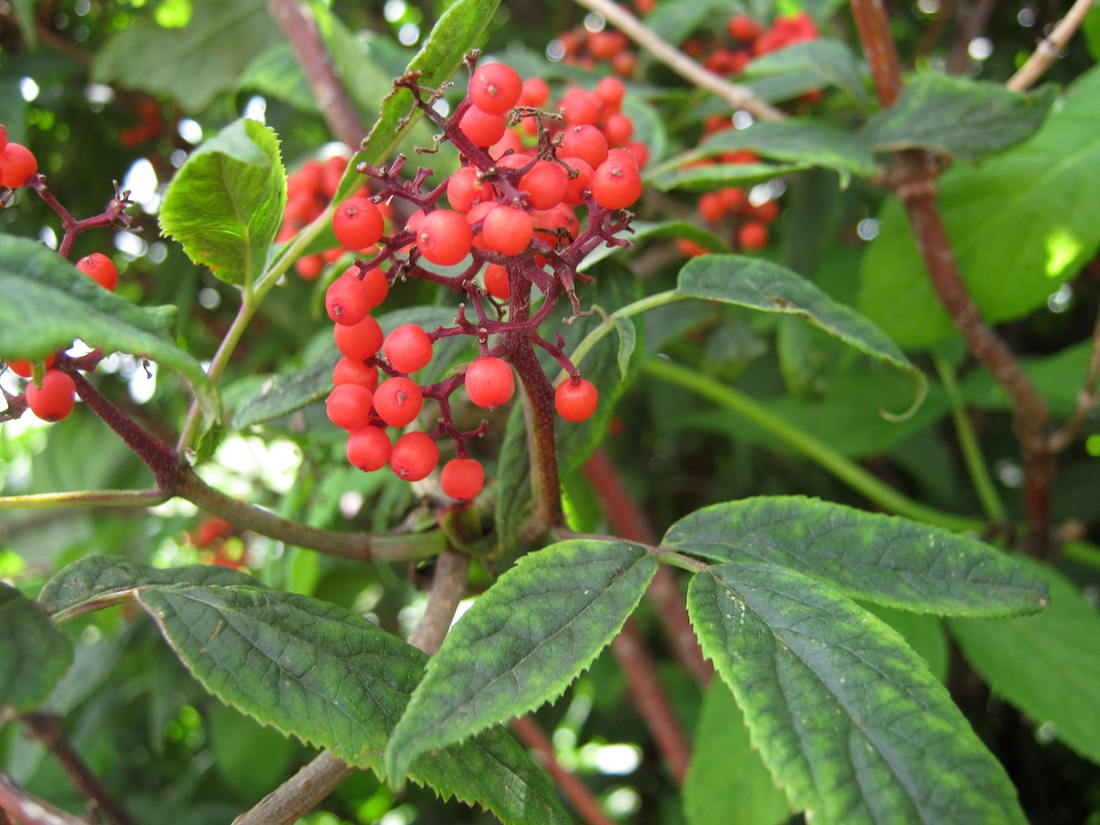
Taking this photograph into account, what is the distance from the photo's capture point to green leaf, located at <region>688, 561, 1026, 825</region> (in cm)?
60

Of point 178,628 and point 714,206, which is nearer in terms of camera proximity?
point 178,628

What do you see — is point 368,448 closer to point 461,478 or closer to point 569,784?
point 461,478

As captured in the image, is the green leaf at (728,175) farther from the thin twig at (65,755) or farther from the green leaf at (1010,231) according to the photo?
the thin twig at (65,755)

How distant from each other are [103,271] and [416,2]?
2.28 m

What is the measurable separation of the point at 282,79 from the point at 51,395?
1.34m

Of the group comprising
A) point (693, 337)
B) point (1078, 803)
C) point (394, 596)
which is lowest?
point (1078, 803)

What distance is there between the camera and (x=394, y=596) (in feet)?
8.69

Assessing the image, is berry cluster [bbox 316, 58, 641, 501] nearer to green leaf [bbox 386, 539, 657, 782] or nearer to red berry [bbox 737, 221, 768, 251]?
green leaf [bbox 386, 539, 657, 782]

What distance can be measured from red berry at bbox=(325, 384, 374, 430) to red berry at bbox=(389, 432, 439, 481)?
54mm

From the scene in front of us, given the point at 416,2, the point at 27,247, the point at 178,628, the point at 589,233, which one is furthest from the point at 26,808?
the point at 416,2

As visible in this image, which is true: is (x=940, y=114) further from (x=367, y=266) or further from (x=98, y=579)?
(x=98, y=579)

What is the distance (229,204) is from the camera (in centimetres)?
Answer: 76

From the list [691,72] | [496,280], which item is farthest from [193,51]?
[496,280]

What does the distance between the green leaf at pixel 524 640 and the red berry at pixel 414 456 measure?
0.17 metres
